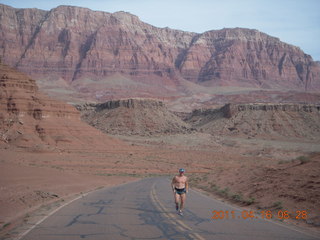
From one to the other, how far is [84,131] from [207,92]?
454 ft

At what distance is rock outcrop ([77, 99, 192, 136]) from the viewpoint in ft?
340

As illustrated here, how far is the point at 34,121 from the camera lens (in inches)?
2397

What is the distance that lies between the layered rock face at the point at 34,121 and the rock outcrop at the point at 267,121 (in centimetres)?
5266

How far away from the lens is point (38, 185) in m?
22.2

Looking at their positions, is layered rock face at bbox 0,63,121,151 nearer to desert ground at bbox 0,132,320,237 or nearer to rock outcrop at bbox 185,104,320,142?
desert ground at bbox 0,132,320,237

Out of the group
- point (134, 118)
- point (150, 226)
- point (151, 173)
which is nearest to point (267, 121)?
point (134, 118)

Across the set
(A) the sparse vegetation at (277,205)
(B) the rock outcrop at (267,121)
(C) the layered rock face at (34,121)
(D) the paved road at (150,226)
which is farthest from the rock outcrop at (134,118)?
(D) the paved road at (150,226)

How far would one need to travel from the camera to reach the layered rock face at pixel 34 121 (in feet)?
182

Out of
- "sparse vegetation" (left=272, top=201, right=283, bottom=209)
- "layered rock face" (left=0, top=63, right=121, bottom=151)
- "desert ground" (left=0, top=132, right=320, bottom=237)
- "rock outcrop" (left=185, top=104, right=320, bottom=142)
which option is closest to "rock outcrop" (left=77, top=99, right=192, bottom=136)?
"rock outcrop" (left=185, top=104, right=320, bottom=142)

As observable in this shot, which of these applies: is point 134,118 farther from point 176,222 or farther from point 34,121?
point 176,222

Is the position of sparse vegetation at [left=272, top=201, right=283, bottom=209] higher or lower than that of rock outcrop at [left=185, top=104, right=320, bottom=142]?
higher

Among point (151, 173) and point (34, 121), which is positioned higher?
point (34, 121)

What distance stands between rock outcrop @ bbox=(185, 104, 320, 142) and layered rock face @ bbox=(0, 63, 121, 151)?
52.7 metres

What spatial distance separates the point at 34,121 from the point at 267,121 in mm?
70874
